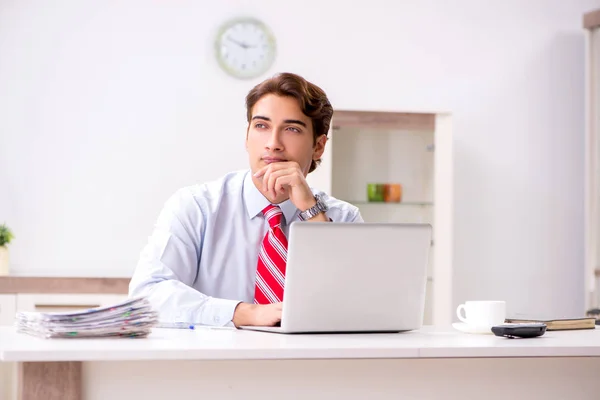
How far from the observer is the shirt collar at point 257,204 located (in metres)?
2.29

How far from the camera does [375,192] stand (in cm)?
432

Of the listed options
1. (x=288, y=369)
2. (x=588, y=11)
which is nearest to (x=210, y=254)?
(x=288, y=369)

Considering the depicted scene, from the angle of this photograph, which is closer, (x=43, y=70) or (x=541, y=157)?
(x=43, y=70)

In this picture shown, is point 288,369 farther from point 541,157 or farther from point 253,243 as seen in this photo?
point 541,157

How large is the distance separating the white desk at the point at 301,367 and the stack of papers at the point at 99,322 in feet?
0.09

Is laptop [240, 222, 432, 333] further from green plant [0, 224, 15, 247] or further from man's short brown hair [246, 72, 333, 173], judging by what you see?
green plant [0, 224, 15, 247]

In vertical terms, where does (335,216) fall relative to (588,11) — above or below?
below

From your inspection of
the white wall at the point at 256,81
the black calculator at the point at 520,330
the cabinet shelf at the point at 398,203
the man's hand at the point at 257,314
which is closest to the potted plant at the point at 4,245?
the white wall at the point at 256,81

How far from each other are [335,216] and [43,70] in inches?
98.2

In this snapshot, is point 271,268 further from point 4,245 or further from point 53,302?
point 4,245

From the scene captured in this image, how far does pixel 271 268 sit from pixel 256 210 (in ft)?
0.77

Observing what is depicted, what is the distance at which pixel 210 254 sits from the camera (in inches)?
89.8

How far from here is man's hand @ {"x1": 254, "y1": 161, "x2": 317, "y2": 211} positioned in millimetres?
2139

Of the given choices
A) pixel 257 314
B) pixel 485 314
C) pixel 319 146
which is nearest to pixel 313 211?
pixel 319 146
